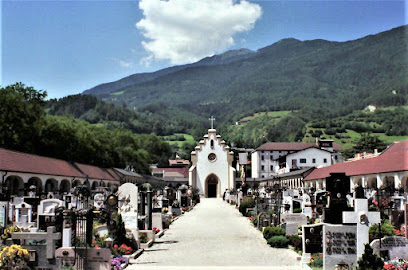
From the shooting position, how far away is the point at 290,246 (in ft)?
58.2

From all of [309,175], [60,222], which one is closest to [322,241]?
[60,222]

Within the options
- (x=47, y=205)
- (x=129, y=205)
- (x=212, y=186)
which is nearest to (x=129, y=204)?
(x=129, y=205)

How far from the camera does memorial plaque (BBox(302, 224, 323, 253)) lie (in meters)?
13.2

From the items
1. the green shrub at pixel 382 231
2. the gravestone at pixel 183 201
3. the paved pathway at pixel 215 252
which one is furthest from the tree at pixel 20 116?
the green shrub at pixel 382 231

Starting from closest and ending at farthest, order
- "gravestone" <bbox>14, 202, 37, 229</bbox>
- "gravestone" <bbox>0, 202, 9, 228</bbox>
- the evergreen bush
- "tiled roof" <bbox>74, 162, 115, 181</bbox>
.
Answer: the evergreen bush
"gravestone" <bbox>0, 202, 9, 228</bbox>
"gravestone" <bbox>14, 202, 37, 229</bbox>
"tiled roof" <bbox>74, 162, 115, 181</bbox>

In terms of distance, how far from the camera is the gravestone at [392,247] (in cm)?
1216

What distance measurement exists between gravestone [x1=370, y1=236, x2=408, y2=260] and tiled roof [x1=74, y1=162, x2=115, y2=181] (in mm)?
38366

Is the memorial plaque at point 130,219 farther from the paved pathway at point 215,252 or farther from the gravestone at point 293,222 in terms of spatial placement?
the gravestone at point 293,222

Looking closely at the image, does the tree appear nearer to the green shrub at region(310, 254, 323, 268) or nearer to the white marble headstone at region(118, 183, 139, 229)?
the white marble headstone at region(118, 183, 139, 229)

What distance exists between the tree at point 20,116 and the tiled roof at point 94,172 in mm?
5471

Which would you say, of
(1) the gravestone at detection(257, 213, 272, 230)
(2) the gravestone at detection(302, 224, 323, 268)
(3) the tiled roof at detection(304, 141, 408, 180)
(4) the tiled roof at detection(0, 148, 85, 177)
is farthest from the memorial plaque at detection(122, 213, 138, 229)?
(3) the tiled roof at detection(304, 141, 408, 180)

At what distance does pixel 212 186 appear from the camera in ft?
268

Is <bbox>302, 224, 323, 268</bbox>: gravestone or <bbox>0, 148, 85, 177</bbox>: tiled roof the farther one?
<bbox>0, 148, 85, 177</bbox>: tiled roof

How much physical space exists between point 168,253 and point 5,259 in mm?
6663
